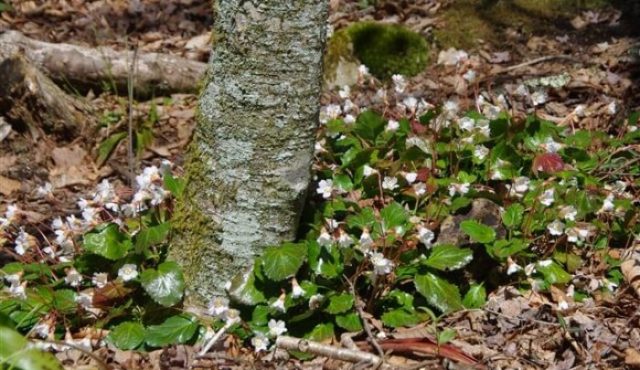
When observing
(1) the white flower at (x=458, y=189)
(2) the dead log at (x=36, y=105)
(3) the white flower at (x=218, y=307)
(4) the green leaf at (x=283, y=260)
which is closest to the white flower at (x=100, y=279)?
(3) the white flower at (x=218, y=307)

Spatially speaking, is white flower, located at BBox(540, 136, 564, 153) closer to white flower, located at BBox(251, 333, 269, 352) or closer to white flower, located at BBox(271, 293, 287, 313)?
white flower, located at BBox(271, 293, 287, 313)

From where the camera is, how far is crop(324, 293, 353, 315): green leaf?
9.36ft

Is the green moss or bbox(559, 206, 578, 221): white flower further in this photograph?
the green moss

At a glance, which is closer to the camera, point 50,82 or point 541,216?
point 541,216

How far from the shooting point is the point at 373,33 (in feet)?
18.9

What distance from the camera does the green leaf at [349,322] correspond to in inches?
113

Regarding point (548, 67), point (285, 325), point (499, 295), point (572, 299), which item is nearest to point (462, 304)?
point (499, 295)

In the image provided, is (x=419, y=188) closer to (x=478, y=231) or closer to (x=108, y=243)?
(x=478, y=231)

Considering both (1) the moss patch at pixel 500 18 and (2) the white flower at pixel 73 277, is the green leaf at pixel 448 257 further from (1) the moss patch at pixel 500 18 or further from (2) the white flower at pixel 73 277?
(1) the moss patch at pixel 500 18

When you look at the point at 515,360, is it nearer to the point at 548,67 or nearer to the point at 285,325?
the point at 285,325

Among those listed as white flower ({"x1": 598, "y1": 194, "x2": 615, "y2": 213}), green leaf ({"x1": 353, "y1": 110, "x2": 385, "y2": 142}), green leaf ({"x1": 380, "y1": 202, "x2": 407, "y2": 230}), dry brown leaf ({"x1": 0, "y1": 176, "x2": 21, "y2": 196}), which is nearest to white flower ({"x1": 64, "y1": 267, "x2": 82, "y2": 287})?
green leaf ({"x1": 380, "y1": 202, "x2": 407, "y2": 230})

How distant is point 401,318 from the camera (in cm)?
293

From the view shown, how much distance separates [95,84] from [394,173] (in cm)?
322

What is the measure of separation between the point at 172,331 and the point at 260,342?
37cm
